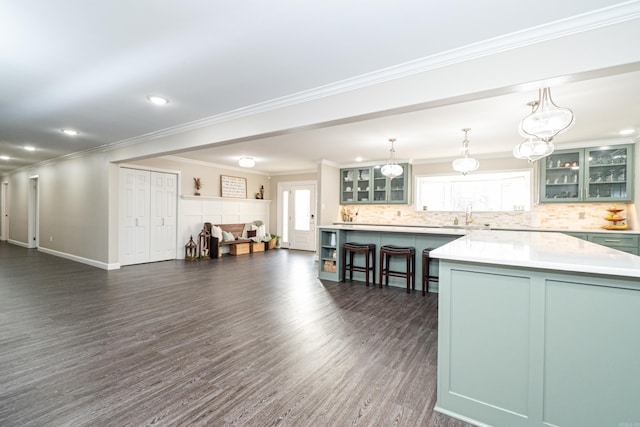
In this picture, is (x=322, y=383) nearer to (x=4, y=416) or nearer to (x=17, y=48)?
(x=4, y=416)

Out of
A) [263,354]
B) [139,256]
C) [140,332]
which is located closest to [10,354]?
[140,332]

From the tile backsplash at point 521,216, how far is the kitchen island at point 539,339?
4.64 m

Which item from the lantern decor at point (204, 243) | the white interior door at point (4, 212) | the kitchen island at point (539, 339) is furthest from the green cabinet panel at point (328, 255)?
the white interior door at point (4, 212)

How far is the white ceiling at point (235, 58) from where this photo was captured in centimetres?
187

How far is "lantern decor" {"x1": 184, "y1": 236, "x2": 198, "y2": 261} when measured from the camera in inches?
287

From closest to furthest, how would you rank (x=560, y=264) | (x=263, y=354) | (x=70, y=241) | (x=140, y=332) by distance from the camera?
1. (x=560, y=264)
2. (x=263, y=354)
3. (x=140, y=332)
4. (x=70, y=241)

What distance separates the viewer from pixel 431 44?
2191 millimetres

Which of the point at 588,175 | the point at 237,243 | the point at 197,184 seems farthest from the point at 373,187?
the point at 197,184

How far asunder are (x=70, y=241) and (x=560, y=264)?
8818 millimetres

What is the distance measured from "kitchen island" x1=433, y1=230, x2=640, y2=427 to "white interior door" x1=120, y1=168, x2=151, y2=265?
6.54 m

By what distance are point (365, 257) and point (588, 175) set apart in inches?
160

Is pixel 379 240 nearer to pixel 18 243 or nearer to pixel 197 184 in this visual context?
pixel 197 184

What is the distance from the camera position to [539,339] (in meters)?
1.63

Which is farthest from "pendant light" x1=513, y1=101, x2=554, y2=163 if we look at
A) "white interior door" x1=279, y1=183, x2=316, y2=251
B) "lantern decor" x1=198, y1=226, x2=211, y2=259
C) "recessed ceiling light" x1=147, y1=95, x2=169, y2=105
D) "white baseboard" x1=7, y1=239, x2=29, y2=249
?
"white baseboard" x1=7, y1=239, x2=29, y2=249
